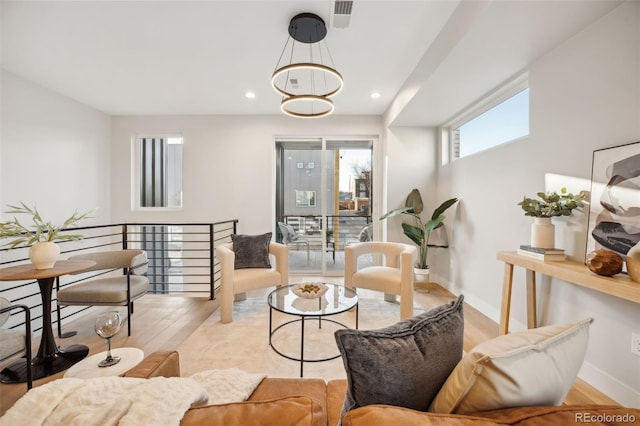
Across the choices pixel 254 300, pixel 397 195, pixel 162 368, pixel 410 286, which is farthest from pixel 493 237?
pixel 162 368

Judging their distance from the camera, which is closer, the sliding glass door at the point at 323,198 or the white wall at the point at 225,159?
the white wall at the point at 225,159

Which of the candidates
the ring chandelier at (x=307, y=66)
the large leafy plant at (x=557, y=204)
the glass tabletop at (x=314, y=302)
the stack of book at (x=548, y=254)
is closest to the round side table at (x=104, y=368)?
the glass tabletop at (x=314, y=302)

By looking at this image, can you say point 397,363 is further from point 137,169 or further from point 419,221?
point 137,169

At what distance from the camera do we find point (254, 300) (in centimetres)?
344

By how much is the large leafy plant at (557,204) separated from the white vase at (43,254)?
3651 millimetres

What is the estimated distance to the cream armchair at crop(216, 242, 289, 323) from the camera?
2.82 m

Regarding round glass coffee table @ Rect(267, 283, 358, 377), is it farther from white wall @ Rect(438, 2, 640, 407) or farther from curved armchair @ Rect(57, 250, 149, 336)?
white wall @ Rect(438, 2, 640, 407)

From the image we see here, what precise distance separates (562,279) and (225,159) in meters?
4.40

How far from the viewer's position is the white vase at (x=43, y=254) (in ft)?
6.73

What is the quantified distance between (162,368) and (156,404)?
1.90ft

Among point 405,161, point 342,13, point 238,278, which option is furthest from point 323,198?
point 342,13

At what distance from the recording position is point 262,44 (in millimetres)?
2574

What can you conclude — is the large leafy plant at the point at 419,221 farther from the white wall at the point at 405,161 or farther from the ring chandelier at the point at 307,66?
the ring chandelier at the point at 307,66

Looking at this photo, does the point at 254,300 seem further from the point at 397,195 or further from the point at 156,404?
the point at 156,404
